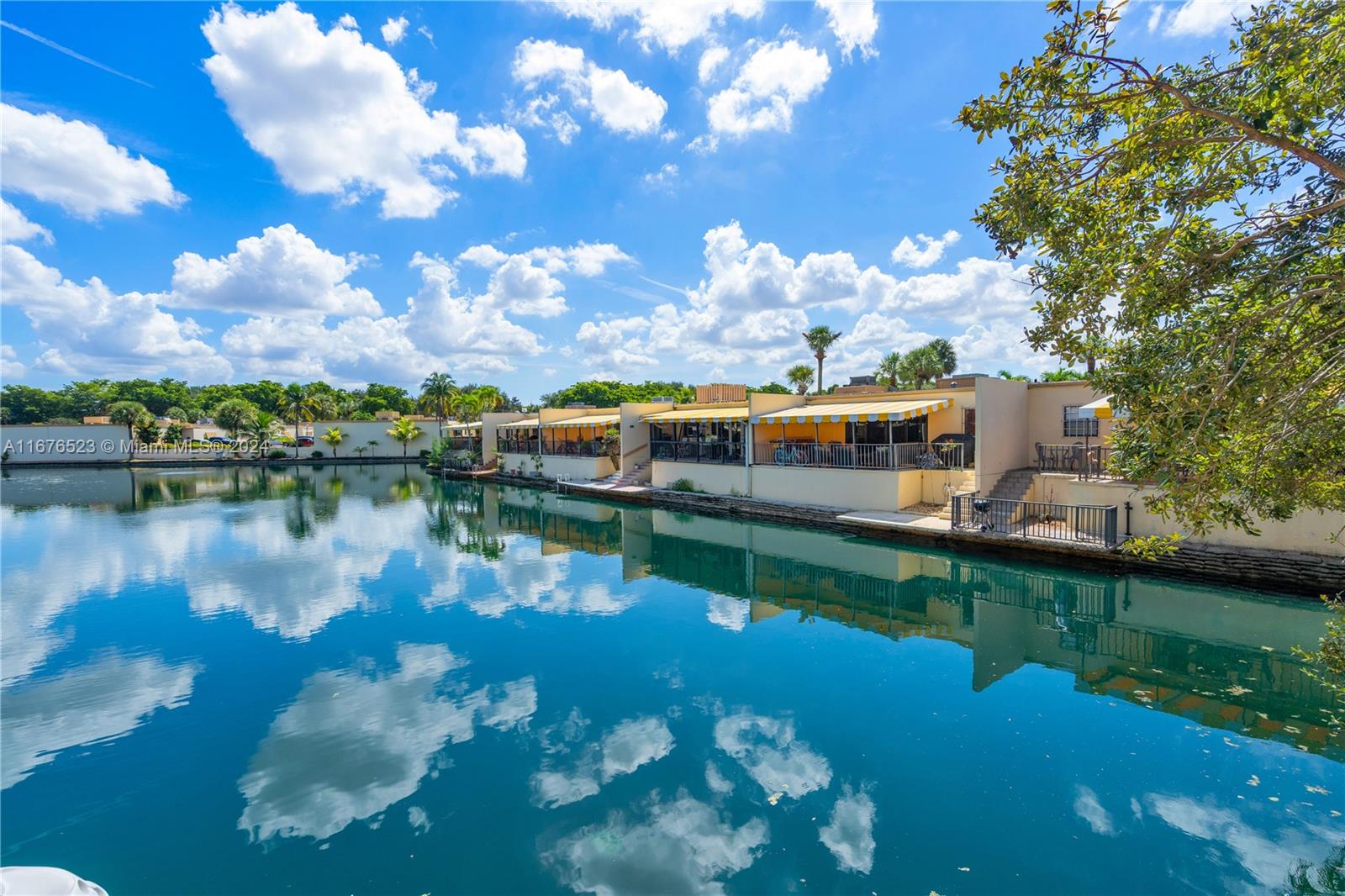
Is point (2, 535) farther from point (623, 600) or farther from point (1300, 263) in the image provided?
point (1300, 263)

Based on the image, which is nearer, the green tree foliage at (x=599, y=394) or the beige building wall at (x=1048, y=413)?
the beige building wall at (x=1048, y=413)

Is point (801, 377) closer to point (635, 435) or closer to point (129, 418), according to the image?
point (635, 435)

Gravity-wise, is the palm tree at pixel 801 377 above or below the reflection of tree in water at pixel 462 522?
above

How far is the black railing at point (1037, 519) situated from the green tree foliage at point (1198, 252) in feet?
29.2

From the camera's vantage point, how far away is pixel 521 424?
112 ft

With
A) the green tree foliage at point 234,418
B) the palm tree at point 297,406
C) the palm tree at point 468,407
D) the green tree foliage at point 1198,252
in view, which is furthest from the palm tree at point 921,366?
the green tree foliage at point 234,418

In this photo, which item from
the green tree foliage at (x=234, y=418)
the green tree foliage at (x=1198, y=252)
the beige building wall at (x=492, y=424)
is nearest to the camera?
Answer: the green tree foliage at (x=1198, y=252)

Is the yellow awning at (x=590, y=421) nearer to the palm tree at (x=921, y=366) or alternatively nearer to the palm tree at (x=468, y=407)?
the palm tree at (x=921, y=366)

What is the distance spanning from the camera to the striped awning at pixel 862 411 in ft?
53.0

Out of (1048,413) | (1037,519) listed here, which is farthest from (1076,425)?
(1037,519)

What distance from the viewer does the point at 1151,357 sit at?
410 cm

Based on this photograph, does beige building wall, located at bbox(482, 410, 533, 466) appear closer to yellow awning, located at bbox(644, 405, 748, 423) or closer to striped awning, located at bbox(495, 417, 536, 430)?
striped awning, located at bbox(495, 417, 536, 430)

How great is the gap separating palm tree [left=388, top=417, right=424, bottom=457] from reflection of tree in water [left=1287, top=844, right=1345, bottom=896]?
51490mm

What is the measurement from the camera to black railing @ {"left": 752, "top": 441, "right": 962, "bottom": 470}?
16547mm
